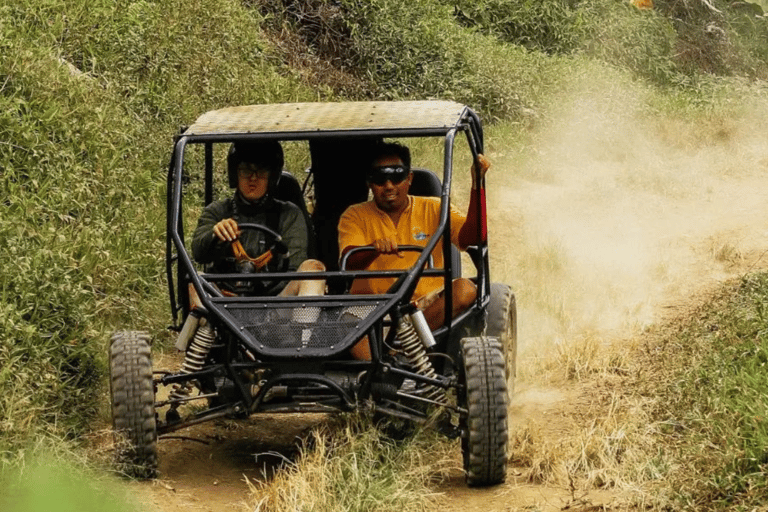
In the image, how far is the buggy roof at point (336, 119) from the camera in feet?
Result: 17.0

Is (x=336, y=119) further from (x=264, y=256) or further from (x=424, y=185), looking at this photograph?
(x=424, y=185)

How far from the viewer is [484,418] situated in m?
4.55

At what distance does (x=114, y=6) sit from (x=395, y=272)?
680 centimetres

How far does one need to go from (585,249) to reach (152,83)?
392cm

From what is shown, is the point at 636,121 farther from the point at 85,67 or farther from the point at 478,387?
the point at 478,387

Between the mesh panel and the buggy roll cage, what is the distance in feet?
0.15

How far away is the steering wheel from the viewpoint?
5.34 meters

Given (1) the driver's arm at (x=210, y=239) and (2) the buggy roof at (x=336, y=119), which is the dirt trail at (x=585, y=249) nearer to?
(1) the driver's arm at (x=210, y=239)

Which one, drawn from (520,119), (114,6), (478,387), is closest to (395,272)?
(478,387)

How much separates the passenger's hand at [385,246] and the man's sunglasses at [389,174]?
32 cm

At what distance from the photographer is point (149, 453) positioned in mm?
4680

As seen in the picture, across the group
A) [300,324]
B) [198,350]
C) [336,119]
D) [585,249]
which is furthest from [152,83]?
[300,324]

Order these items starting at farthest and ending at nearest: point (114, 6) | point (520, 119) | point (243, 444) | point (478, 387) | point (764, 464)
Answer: point (520, 119)
point (114, 6)
point (243, 444)
point (478, 387)
point (764, 464)

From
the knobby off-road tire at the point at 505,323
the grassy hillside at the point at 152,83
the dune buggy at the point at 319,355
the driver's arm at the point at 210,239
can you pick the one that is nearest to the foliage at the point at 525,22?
the grassy hillside at the point at 152,83
